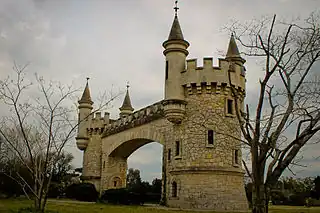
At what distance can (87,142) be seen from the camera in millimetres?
37812

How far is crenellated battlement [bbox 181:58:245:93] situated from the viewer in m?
21.6

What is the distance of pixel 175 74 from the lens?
22.3 m

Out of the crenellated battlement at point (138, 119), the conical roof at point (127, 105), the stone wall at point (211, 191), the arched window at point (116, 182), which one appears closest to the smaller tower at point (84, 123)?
the crenellated battlement at point (138, 119)

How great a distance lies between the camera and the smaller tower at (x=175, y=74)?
21891 millimetres

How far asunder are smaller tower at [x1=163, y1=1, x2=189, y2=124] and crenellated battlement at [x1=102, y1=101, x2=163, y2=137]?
311 cm

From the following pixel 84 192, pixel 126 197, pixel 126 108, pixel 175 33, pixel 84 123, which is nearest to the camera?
pixel 175 33

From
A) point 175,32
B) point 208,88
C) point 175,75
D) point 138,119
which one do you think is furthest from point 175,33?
point 138,119

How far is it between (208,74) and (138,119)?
29.0ft

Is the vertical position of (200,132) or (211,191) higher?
(200,132)

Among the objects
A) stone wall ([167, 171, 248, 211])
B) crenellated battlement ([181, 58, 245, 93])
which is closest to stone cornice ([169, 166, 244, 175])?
stone wall ([167, 171, 248, 211])

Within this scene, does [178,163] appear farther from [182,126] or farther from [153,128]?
[153,128]

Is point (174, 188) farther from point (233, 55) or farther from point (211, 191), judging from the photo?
point (233, 55)

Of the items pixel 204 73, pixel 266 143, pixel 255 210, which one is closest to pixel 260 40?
pixel 266 143

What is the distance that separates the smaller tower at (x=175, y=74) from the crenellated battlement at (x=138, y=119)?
311cm
